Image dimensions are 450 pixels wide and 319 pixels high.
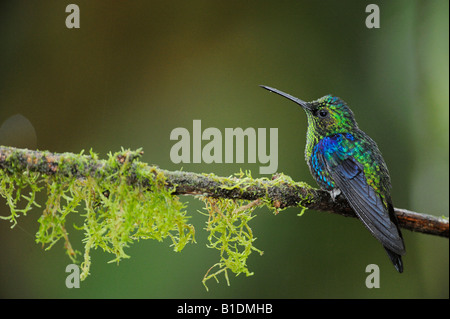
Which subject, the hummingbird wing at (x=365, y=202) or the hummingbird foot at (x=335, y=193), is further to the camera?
the hummingbird foot at (x=335, y=193)

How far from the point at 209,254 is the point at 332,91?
6.89 ft

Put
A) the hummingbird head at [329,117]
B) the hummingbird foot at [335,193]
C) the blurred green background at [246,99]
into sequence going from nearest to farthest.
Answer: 1. the hummingbird foot at [335,193]
2. the hummingbird head at [329,117]
3. the blurred green background at [246,99]

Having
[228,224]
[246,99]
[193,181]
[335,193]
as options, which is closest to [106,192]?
[193,181]

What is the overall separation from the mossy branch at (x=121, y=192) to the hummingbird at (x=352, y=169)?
0.24m

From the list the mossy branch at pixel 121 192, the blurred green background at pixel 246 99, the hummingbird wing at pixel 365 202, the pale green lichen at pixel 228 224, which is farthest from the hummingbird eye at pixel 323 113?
the blurred green background at pixel 246 99

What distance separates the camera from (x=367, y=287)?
4355 millimetres

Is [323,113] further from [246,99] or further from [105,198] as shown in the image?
[246,99]

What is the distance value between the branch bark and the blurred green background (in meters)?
2.20

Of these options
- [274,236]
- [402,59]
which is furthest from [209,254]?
[402,59]

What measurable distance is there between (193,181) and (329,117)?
42.0 inches

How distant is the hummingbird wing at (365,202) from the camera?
1928mm

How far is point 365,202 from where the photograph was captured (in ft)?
6.59

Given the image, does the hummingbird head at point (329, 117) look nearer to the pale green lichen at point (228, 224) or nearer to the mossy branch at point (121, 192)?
the mossy branch at point (121, 192)

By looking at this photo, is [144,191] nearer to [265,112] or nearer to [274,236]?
[274,236]
